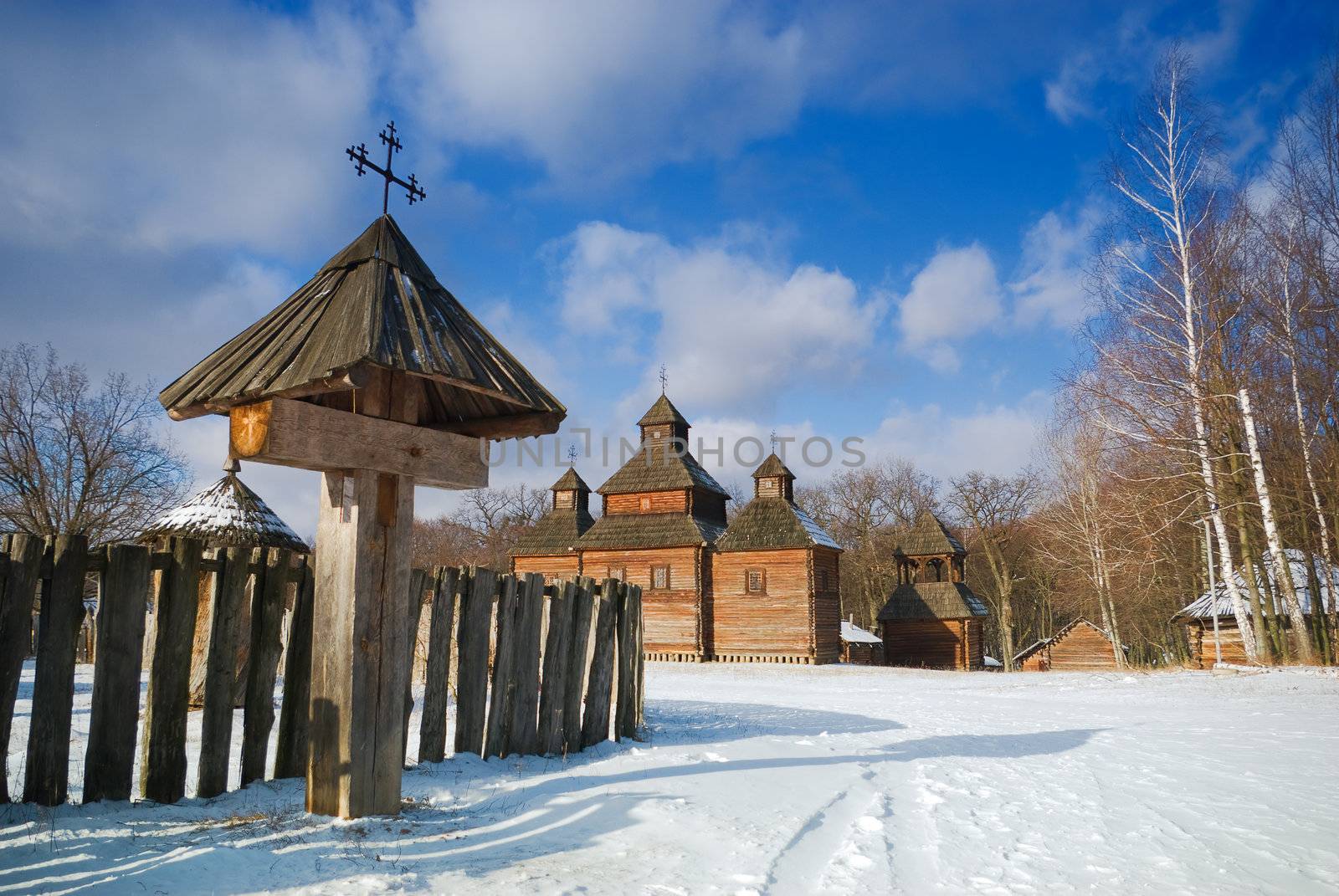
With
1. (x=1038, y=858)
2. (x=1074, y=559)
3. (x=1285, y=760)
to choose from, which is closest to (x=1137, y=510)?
(x=1074, y=559)

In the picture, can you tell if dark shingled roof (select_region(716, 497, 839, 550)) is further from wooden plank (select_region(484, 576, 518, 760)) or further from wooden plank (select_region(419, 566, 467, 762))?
wooden plank (select_region(419, 566, 467, 762))

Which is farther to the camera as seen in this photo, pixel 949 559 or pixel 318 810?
pixel 949 559

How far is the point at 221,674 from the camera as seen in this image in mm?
5301

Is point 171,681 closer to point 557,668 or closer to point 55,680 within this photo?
point 55,680

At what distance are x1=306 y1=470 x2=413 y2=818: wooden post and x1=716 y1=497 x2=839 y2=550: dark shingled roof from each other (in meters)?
27.5

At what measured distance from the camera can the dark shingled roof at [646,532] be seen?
1321 inches

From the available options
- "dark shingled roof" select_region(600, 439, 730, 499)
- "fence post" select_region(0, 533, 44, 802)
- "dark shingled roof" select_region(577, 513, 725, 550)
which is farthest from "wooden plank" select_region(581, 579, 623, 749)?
"dark shingled roof" select_region(600, 439, 730, 499)

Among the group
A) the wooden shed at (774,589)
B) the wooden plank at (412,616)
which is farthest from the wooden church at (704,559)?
the wooden plank at (412,616)

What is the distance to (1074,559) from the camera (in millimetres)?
32031

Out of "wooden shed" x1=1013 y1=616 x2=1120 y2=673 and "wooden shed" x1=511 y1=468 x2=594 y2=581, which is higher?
"wooden shed" x1=511 y1=468 x2=594 y2=581

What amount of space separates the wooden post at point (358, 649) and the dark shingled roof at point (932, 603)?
3583 centimetres

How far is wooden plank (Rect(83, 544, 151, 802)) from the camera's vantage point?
4.82 metres

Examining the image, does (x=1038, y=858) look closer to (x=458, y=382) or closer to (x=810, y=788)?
(x=810, y=788)

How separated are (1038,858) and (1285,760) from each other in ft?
16.0
